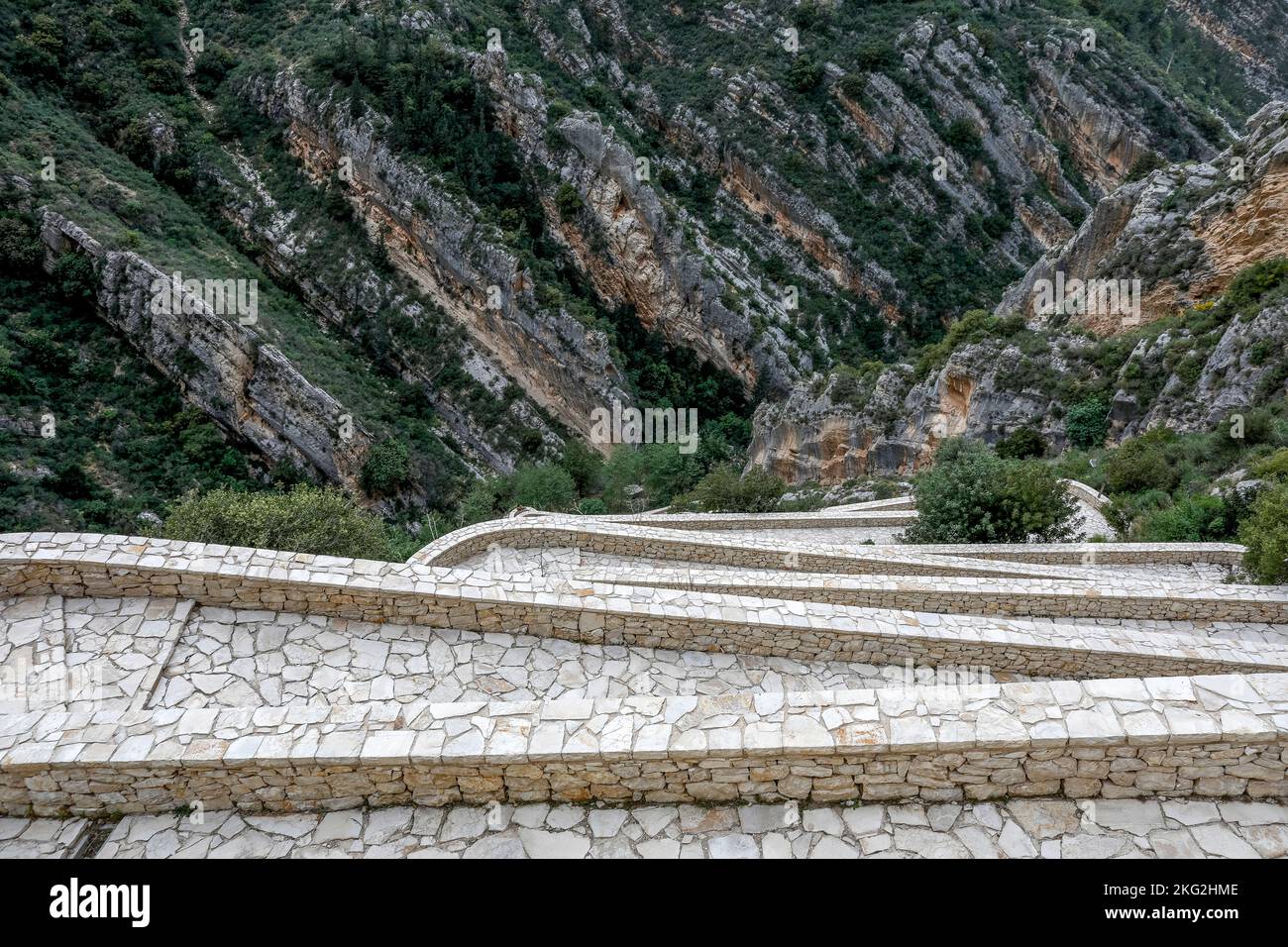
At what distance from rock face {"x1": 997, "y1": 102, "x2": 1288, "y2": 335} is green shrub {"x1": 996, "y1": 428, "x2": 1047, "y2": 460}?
6492mm

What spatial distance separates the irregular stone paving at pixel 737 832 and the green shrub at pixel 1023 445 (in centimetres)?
1958

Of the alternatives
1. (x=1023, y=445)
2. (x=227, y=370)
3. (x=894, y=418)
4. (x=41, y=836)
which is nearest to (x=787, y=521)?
(x=1023, y=445)

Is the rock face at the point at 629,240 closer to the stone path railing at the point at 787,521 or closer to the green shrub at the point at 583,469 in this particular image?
the green shrub at the point at 583,469

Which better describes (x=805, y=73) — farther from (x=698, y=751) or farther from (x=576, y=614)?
(x=698, y=751)

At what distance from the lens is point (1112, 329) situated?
77.2 ft

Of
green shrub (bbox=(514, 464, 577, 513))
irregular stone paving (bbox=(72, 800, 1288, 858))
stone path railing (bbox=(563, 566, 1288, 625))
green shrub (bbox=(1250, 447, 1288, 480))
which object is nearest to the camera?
irregular stone paving (bbox=(72, 800, 1288, 858))

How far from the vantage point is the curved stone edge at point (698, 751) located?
3439 millimetres

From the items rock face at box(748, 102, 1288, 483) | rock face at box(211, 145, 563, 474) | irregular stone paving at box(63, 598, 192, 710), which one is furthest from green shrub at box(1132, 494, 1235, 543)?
rock face at box(211, 145, 563, 474)

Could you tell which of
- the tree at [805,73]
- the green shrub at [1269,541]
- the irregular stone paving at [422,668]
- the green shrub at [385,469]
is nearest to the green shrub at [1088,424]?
the green shrub at [1269,541]

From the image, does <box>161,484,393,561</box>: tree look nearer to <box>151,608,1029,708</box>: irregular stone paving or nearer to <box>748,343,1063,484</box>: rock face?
<box>151,608,1029,708</box>: irregular stone paving

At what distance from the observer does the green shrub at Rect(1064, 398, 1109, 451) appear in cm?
1962

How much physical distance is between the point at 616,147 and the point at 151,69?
78.7 ft
